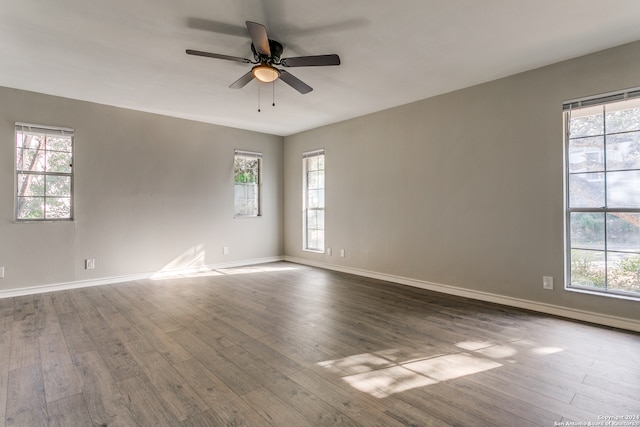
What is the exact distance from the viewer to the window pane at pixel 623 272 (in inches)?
118

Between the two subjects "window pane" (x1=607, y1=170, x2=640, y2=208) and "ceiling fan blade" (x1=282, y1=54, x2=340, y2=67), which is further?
"window pane" (x1=607, y1=170, x2=640, y2=208)

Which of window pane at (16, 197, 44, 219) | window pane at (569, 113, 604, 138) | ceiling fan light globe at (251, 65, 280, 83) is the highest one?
ceiling fan light globe at (251, 65, 280, 83)

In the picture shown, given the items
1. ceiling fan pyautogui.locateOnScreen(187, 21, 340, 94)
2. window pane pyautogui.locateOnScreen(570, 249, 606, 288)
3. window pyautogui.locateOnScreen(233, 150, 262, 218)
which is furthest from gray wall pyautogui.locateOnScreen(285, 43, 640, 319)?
ceiling fan pyautogui.locateOnScreen(187, 21, 340, 94)

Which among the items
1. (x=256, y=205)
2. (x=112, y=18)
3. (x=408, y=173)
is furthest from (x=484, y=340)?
(x=256, y=205)

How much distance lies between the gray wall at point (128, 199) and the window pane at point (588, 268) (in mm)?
5121

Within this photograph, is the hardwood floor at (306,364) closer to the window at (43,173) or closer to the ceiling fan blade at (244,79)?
the window at (43,173)

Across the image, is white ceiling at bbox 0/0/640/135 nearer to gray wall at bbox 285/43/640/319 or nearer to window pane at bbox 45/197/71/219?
gray wall at bbox 285/43/640/319

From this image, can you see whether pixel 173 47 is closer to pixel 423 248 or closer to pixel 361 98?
pixel 361 98

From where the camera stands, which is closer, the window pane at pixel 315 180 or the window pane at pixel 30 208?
the window pane at pixel 30 208

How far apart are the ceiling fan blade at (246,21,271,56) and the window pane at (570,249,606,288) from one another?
12.1 feet

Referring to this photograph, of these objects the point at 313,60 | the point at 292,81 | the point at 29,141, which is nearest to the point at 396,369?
the point at 313,60

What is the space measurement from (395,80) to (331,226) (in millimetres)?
2883

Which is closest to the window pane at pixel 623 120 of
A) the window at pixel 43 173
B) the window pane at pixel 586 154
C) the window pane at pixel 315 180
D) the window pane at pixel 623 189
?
the window pane at pixel 586 154

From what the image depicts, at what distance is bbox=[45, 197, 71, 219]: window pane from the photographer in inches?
171
